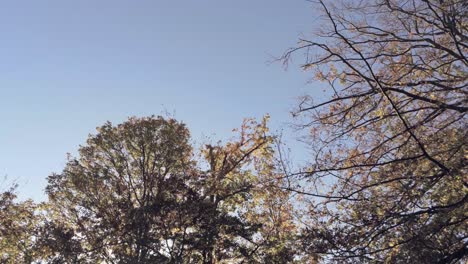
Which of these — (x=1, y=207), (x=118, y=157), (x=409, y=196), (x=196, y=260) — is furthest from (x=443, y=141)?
(x=1, y=207)

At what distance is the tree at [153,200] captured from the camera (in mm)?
12562

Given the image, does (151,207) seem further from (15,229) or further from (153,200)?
(15,229)

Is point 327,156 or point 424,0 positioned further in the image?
point 327,156

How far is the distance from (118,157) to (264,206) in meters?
6.17

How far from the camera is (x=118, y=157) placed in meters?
15.1

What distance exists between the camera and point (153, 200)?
13773 mm

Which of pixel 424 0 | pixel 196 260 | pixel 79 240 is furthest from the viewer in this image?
pixel 79 240

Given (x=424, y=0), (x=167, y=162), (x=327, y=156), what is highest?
(x=167, y=162)

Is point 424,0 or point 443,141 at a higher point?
point 424,0

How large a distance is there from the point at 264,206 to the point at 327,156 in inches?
342

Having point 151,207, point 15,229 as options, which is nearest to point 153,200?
point 151,207

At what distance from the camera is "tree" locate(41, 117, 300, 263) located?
1256 cm

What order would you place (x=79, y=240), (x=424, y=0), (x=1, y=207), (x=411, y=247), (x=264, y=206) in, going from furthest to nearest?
(x=1, y=207) < (x=264, y=206) < (x=79, y=240) < (x=424, y=0) < (x=411, y=247)

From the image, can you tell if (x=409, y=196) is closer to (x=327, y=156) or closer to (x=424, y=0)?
(x=327, y=156)
